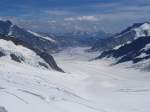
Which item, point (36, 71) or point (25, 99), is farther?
point (36, 71)

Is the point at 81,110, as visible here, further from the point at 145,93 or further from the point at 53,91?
the point at 145,93

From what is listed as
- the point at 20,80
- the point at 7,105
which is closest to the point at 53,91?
the point at 20,80

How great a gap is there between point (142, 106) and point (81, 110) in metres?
25.0

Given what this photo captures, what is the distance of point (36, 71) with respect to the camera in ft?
627

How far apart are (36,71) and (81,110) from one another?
264ft

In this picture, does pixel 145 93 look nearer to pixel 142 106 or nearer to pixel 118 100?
pixel 118 100

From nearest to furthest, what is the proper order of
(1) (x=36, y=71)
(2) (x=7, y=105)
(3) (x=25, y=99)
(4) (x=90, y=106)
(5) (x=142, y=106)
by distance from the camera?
(2) (x=7, y=105)
(3) (x=25, y=99)
(4) (x=90, y=106)
(5) (x=142, y=106)
(1) (x=36, y=71)

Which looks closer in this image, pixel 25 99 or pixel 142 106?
pixel 25 99

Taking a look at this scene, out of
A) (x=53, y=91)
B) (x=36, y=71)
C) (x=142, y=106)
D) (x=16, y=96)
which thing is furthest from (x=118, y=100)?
(x=36, y=71)

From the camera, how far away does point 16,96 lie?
370 feet

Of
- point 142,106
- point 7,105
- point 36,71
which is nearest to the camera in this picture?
point 7,105

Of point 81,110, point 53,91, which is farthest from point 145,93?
point 81,110

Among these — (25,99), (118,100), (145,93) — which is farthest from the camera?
(145,93)

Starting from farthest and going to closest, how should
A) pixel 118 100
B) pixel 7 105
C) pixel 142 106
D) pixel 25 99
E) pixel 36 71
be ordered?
1. pixel 36 71
2. pixel 118 100
3. pixel 142 106
4. pixel 25 99
5. pixel 7 105
